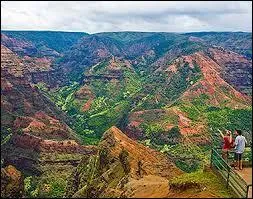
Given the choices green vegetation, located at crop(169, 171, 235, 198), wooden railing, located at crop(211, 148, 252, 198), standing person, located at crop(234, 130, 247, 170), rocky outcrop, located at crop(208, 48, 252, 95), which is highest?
standing person, located at crop(234, 130, 247, 170)

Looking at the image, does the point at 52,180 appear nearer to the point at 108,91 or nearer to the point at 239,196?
the point at 239,196

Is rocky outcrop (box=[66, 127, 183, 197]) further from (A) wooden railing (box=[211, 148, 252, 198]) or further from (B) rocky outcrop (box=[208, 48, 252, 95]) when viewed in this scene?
(B) rocky outcrop (box=[208, 48, 252, 95])

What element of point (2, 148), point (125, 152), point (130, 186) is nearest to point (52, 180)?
point (2, 148)

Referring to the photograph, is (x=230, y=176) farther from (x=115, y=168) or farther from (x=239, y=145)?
(x=115, y=168)

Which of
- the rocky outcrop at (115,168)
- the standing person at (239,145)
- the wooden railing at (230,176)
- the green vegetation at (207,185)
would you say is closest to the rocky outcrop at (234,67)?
the rocky outcrop at (115,168)

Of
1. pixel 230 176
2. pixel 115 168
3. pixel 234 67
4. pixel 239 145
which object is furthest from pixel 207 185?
pixel 234 67

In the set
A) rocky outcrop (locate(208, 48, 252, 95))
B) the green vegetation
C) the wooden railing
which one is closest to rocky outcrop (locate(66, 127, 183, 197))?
the green vegetation

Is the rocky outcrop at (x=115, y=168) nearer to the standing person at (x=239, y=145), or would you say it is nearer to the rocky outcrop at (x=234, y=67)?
the standing person at (x=239, y=145)
